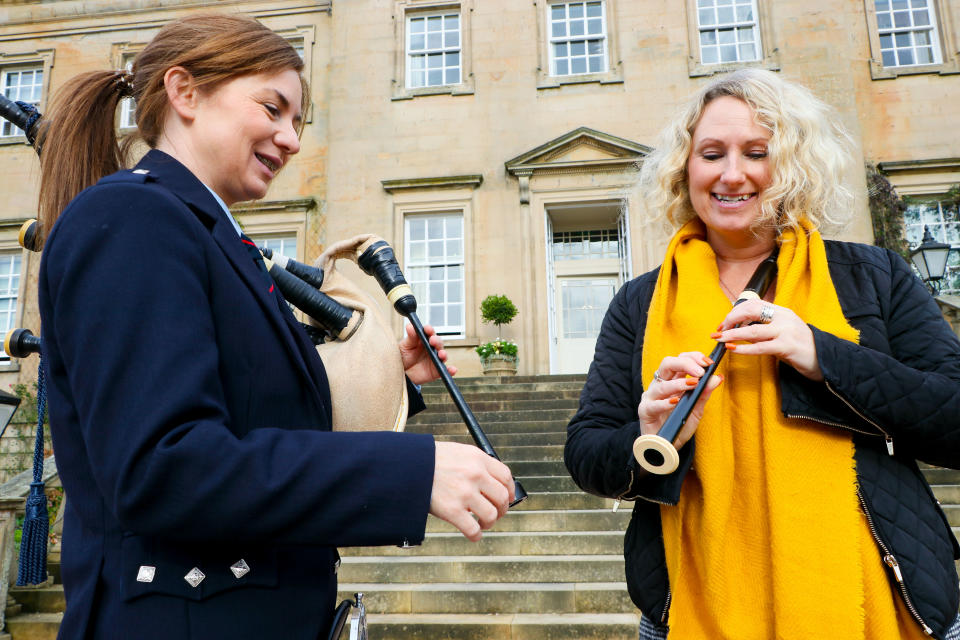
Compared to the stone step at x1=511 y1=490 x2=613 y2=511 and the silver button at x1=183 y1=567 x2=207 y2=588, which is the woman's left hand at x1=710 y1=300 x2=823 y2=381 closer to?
the silver button at x1=183 y1=567 x2=207 y2=588

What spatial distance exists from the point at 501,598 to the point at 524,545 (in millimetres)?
767

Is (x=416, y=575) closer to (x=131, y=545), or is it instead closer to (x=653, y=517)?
(x=653, y=517)

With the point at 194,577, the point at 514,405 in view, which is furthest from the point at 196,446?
the point at 514,405

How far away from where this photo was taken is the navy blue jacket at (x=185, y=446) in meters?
0.90

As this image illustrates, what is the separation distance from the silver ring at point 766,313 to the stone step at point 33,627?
547cm

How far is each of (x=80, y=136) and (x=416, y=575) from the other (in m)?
4.62

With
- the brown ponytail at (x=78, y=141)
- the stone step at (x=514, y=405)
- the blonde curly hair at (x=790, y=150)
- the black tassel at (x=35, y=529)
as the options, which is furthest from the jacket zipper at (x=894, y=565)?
the stone step at (x=514, y=405)

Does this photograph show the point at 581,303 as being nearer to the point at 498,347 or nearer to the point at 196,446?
the point at 498,347

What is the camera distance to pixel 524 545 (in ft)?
18.8

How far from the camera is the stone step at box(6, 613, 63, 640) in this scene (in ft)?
16.5

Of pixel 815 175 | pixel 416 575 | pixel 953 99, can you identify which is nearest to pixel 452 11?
pixel 953 99

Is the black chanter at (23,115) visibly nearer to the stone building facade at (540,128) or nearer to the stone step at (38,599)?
the stone step at (38,599)

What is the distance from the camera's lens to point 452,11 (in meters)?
14.5

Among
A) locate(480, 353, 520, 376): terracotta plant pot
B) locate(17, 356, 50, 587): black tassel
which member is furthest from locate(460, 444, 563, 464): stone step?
locate(480, 353, 520, 376): terracotta plant pot
